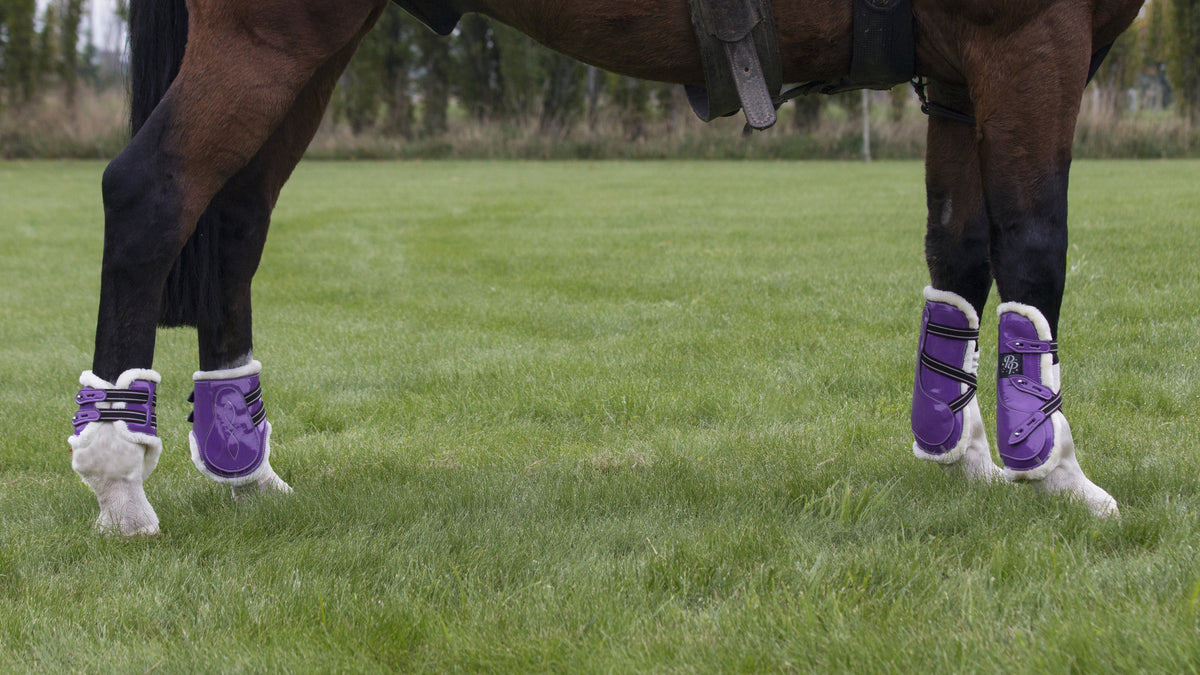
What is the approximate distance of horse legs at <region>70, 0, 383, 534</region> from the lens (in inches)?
91.8

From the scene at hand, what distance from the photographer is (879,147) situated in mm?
24984

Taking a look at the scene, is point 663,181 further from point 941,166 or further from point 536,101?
point 941,166

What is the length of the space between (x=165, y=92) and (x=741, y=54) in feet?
4.95

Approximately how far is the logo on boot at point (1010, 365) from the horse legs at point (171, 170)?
69.4 inches

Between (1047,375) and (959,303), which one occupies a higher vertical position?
(959,303)

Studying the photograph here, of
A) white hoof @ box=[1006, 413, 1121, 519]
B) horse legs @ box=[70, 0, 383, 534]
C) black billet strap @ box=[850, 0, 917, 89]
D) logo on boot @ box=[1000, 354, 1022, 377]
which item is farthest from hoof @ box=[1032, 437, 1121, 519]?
horse legs @ box=[70, 0, 383, 534]

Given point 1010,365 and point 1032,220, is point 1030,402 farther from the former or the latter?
point 1032,220

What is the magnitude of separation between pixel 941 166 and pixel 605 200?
38.7ft

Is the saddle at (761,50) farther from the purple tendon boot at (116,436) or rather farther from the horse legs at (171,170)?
the purple tendon boot at (116,436)

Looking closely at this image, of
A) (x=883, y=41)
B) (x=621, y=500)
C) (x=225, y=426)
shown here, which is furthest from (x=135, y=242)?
(x=883, y=41)

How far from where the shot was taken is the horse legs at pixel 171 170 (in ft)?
7.65

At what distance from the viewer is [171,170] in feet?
7.66

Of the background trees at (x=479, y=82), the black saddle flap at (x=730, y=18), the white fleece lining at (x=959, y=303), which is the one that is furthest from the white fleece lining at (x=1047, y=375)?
the background trees at (x=479, y=82)

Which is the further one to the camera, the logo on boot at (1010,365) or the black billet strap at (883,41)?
the logo on boot at (1010,365)
